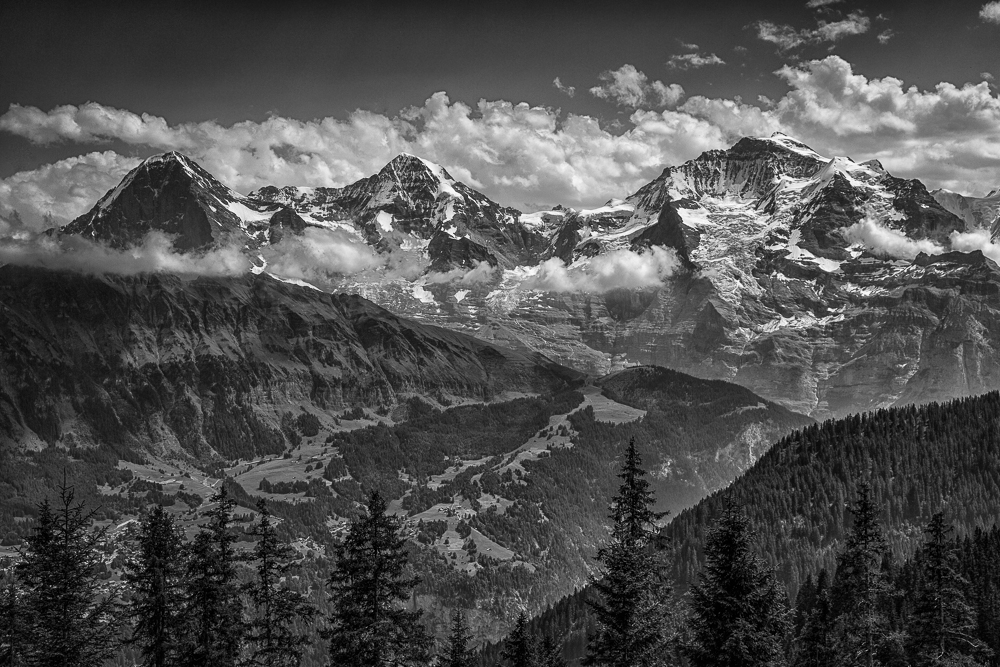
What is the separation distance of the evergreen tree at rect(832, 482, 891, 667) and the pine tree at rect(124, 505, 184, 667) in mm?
41487

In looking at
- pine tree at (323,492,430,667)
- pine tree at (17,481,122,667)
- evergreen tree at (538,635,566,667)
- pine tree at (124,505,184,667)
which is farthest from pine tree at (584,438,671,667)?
evergreen tree at (538,635,566,667)

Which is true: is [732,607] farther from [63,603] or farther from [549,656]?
[549,656]

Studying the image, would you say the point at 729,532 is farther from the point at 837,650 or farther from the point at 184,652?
the point at 184,652

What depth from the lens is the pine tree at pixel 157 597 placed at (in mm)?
57156

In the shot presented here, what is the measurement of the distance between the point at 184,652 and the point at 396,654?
45.1 feet

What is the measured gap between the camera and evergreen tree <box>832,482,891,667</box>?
61969 millimetres

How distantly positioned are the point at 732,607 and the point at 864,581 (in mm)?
18646

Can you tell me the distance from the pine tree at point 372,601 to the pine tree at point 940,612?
124ft

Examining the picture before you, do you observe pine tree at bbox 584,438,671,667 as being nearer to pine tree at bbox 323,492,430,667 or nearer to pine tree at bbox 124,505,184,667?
pine tree at bbox 323,492,430,667

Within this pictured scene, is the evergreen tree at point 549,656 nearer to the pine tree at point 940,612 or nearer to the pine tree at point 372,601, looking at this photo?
the pine tree at point 940,612

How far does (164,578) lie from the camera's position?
57.9 meters

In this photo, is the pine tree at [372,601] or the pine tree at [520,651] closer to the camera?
the pine tree at [372,601]

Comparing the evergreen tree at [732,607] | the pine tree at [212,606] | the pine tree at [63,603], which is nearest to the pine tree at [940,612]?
the evergreen tree at [732,607]

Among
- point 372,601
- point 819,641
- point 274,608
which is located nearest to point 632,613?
point 372,601
